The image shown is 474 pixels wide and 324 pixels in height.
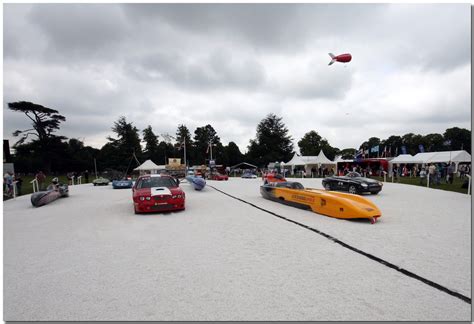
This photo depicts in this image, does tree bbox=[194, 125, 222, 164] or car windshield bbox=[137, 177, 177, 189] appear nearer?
car windshield bbox=[137, 177, 177, 189]

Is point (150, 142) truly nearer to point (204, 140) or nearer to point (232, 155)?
point (204, 140)

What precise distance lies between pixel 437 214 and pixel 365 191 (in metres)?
5.18

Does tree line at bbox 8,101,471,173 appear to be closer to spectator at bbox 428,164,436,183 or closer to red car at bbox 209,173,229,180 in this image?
red car at bbox 209,173,229,180

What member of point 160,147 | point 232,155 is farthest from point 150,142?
point 232,155

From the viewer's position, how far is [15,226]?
698 centimetres

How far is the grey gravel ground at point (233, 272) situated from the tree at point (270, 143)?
74.9 meters

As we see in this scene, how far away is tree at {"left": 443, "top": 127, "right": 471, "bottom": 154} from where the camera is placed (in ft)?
245

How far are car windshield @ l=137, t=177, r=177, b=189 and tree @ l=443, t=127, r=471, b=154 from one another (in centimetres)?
9165

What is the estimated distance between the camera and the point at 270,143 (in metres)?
85.4

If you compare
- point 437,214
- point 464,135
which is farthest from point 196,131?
point 437,214

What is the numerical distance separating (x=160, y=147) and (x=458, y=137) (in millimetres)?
93043

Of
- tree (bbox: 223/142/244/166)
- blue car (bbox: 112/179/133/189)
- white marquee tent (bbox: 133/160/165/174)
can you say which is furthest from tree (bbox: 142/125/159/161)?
blue car (bbox: 112/179/133/189)

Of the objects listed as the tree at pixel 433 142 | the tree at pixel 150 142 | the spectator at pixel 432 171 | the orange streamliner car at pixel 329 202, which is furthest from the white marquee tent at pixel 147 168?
the tree at pixel 433 142

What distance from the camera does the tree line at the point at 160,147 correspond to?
190ft
